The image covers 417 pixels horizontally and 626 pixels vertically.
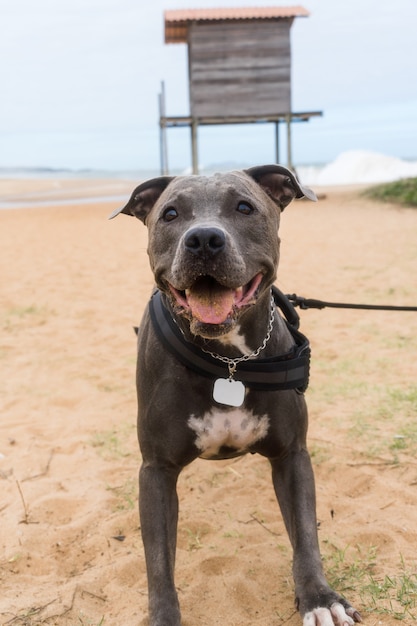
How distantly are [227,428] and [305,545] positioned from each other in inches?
21.9

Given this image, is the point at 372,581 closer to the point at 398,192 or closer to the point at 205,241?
the point at 205,241

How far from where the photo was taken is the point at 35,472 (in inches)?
158

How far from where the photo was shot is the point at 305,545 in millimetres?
2666

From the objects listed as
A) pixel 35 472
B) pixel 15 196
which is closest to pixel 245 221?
pixel 35 472

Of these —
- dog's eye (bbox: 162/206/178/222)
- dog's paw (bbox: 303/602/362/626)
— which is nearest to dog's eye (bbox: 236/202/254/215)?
dog's eye (bbox: 162/206/178/222)

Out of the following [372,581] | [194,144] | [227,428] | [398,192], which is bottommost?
[398,192]

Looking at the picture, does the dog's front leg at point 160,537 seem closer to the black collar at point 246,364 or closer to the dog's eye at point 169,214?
the black collar at point 246,364

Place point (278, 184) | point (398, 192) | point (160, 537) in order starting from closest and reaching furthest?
point (160, 537), point (278, 184), point (398, 192)

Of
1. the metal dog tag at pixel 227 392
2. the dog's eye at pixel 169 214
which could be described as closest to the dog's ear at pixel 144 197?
the dog's eye at pixel 169 214

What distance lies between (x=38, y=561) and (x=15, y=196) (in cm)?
2655

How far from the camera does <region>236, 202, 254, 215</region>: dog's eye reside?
2.66m

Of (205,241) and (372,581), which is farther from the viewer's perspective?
(372,581)

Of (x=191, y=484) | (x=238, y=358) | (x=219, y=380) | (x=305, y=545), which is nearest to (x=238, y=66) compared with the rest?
(x=191, y=484)

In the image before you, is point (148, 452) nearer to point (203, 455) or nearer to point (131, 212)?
point (203, 455)
